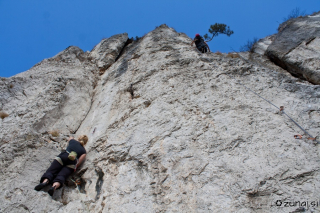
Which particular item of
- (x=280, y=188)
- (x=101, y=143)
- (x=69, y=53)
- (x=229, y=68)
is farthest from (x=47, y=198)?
(x=69, y=53)

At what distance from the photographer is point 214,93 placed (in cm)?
562

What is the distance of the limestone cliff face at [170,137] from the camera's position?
12.0 ft

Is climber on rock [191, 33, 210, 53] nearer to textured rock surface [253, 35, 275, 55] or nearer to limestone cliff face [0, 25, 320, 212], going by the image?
limestone cliff face [0, 25, 320, 212]

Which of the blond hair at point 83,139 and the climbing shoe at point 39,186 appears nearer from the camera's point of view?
the climbing shoe at point 39,186

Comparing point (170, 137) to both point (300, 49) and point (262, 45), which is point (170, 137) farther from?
point (262, 45)

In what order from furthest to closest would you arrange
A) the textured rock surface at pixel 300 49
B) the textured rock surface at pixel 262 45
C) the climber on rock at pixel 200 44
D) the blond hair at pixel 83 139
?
the textured rock surface at pixel 262 45 → the climber on rock at pixel 200 44 → the textured rock surface at pixel 300 49 → the blond hair at pixel 83 139

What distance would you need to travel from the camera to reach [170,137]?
15.8ft

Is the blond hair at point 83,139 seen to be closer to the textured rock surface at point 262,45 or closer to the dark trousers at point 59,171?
the dark trousers at point 59,171

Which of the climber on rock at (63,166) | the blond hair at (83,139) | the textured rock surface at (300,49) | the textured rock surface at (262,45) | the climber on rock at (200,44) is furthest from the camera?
the textured rock surface at (262,45)

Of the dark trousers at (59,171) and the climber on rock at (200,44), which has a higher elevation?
the climber on rock at (200,44)

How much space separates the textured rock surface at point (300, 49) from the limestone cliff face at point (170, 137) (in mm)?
1895

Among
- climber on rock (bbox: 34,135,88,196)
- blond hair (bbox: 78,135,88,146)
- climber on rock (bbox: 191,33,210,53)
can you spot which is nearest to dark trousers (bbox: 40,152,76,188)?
climber on rock (bbox: 34,135,88,196)

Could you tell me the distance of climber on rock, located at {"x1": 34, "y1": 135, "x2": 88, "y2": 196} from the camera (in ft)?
15.7

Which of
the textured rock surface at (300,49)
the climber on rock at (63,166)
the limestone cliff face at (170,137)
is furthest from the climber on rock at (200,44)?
the climber on rock at (63,166)
